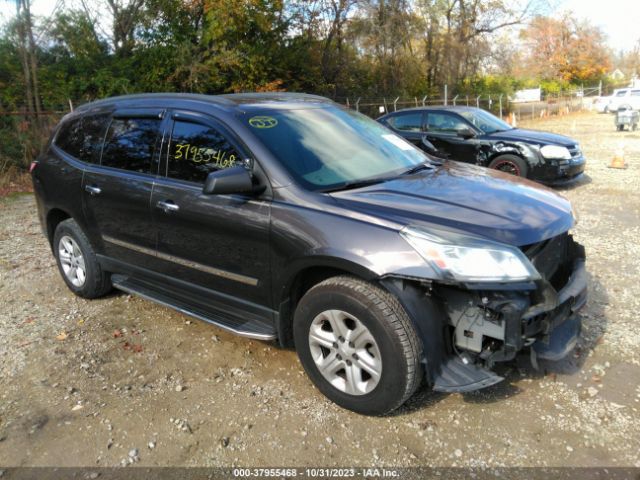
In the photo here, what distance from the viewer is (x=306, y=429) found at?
294 centimetres

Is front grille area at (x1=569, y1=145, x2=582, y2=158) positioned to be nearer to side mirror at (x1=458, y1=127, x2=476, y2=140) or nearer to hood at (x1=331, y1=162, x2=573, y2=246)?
side mirror at (x1=458, y1=127, x2=476, y2=140)

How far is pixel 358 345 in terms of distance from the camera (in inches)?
114

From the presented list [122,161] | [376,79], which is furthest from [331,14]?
[122,161]

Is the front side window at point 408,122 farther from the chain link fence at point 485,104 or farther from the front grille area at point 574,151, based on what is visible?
the chain link fence at point 485,104

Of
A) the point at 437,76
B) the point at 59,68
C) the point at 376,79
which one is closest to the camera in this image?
the point at 59,68

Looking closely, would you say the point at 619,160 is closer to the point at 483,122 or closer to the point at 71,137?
the point at 483,122

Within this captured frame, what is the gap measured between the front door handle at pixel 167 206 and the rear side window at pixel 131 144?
Answer: 0.34 m

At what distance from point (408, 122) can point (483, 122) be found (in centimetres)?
→ 142

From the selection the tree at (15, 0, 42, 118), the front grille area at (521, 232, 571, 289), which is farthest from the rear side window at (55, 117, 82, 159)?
the tree at (15, 0, 42, 118)

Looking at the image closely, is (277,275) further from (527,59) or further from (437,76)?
(527,59)

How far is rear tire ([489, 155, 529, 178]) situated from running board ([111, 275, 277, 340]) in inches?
264

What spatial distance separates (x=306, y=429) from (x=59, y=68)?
55.1 feet

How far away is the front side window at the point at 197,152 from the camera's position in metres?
3.46

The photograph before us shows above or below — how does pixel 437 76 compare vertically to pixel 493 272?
above
